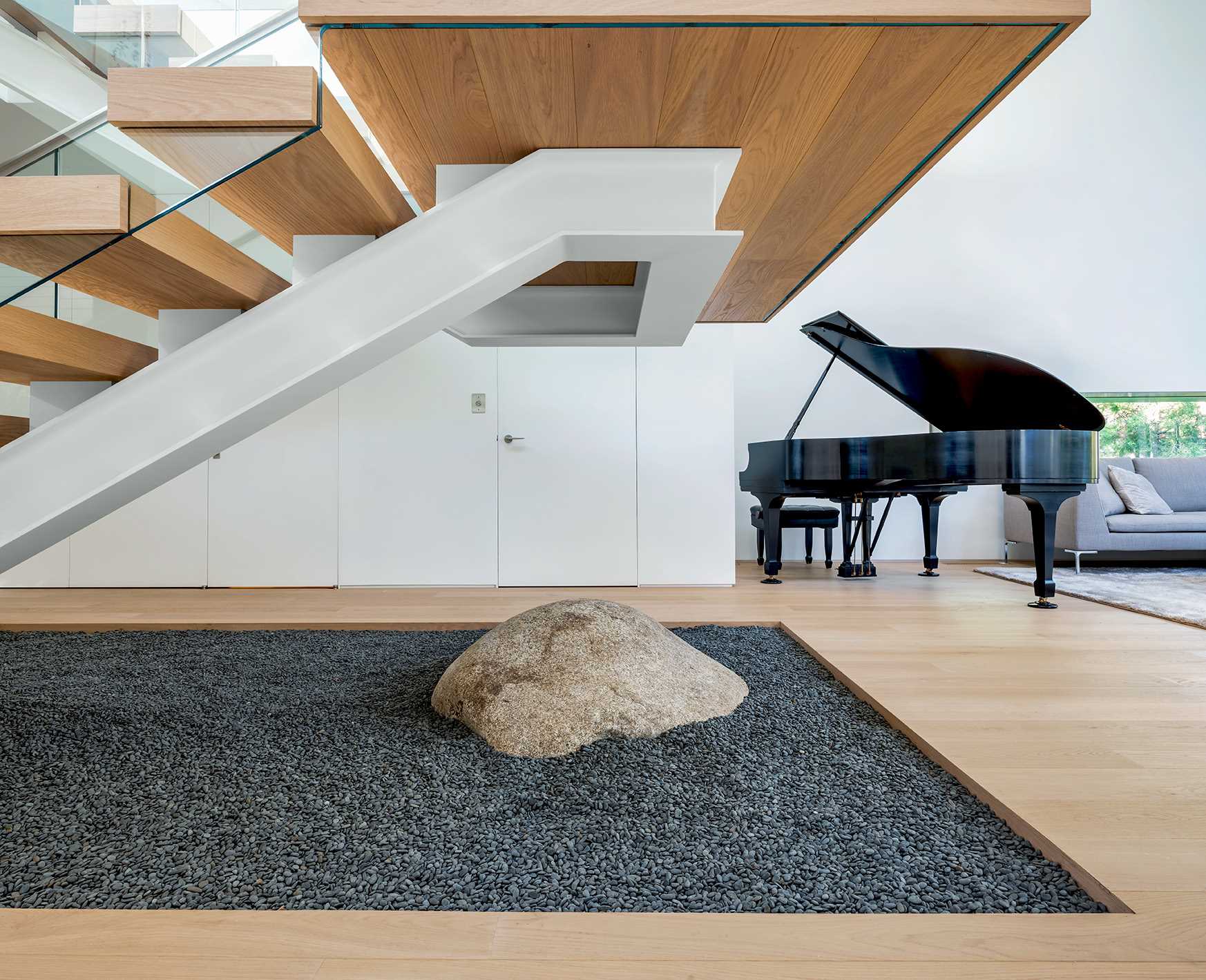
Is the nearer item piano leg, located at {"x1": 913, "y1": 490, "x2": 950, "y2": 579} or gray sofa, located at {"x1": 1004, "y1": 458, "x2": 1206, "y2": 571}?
piano leg, located at {"x1": 913, "y1": 490, "x2": 950, "y2": 579}

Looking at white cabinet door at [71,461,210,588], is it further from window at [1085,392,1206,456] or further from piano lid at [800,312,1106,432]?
window at [1085,392,1206,456]

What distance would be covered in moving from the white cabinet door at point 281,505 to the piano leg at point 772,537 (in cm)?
236

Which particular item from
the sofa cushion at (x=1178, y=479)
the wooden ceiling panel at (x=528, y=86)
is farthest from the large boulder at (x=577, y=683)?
the sofa cushion at (x=1178, y=479)

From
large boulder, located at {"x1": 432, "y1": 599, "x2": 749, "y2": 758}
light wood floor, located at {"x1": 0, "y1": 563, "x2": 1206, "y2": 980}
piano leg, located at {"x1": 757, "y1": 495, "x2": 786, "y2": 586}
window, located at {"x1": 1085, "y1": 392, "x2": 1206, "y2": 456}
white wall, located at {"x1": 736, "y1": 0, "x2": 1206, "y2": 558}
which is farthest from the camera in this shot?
window, located at {"x1": 1085, "y1": 392, "x2": 1206, "y2": 456}

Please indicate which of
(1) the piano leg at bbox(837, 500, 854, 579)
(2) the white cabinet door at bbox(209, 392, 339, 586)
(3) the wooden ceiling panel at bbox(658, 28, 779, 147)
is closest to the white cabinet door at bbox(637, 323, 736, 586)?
(1) the piano leg at bbox(837, 500, 854, 579)

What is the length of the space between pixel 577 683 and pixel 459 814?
1.49 feet

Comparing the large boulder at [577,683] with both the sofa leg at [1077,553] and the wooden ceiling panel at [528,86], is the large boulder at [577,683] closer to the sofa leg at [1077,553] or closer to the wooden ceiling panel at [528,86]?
the wooden ceiling panel at [528,86]

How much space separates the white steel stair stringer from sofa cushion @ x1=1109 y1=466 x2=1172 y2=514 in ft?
14.8

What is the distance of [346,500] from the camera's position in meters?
3.77

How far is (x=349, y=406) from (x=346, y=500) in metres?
0.50

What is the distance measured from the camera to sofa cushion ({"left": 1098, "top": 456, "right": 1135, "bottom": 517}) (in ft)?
15.3

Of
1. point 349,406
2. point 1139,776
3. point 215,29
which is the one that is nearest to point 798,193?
point 215,29

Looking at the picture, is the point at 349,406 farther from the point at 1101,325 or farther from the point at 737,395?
the point at 1101,325

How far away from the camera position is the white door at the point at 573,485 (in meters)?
3.76
